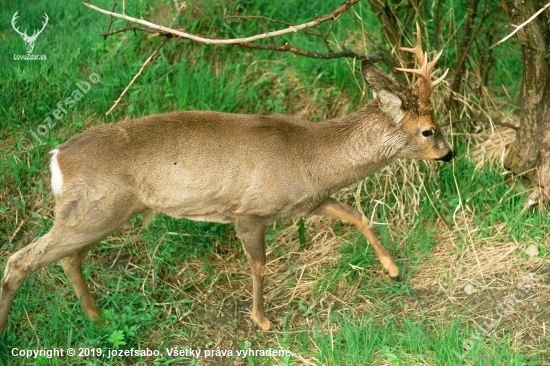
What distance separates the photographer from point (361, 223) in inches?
230

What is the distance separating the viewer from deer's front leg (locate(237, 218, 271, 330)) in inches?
214

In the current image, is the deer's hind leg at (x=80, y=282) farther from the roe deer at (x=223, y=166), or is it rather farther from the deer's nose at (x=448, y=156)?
the deer's nose at (x=448, y=156)

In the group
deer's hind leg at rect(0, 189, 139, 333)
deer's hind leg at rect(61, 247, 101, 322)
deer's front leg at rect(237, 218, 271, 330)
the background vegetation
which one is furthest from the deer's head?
deer's hind leg at rect(61, 247, 101, 322)

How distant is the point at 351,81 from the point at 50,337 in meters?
3.17

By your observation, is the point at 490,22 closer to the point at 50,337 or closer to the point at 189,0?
the point at 189,0

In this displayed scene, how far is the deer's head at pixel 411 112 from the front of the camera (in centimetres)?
522

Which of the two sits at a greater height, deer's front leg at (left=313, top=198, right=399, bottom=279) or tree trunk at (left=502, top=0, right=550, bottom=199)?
tree trunk at (left=502, top=0, right=550, bottom=199)

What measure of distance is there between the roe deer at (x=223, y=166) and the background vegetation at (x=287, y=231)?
36 cm

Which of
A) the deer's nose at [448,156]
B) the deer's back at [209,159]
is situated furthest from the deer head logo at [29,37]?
the deer's nose at [448,156]

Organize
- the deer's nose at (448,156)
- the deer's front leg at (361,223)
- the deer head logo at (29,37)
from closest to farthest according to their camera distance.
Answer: the deer's nose at (448,156), the deer's front leg at (361,223), the deer head logo at (29,37)

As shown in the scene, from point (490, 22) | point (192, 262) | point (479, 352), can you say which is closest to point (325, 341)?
point (479, 352)

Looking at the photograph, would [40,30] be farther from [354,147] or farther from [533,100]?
[533,100]

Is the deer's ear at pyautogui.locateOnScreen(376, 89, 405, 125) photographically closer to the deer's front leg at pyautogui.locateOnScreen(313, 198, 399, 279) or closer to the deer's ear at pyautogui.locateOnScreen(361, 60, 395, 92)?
the deer's ear at pyautogui.locateOnScreen(361, 60, 395, 92)

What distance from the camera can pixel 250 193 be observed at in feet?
17.6
